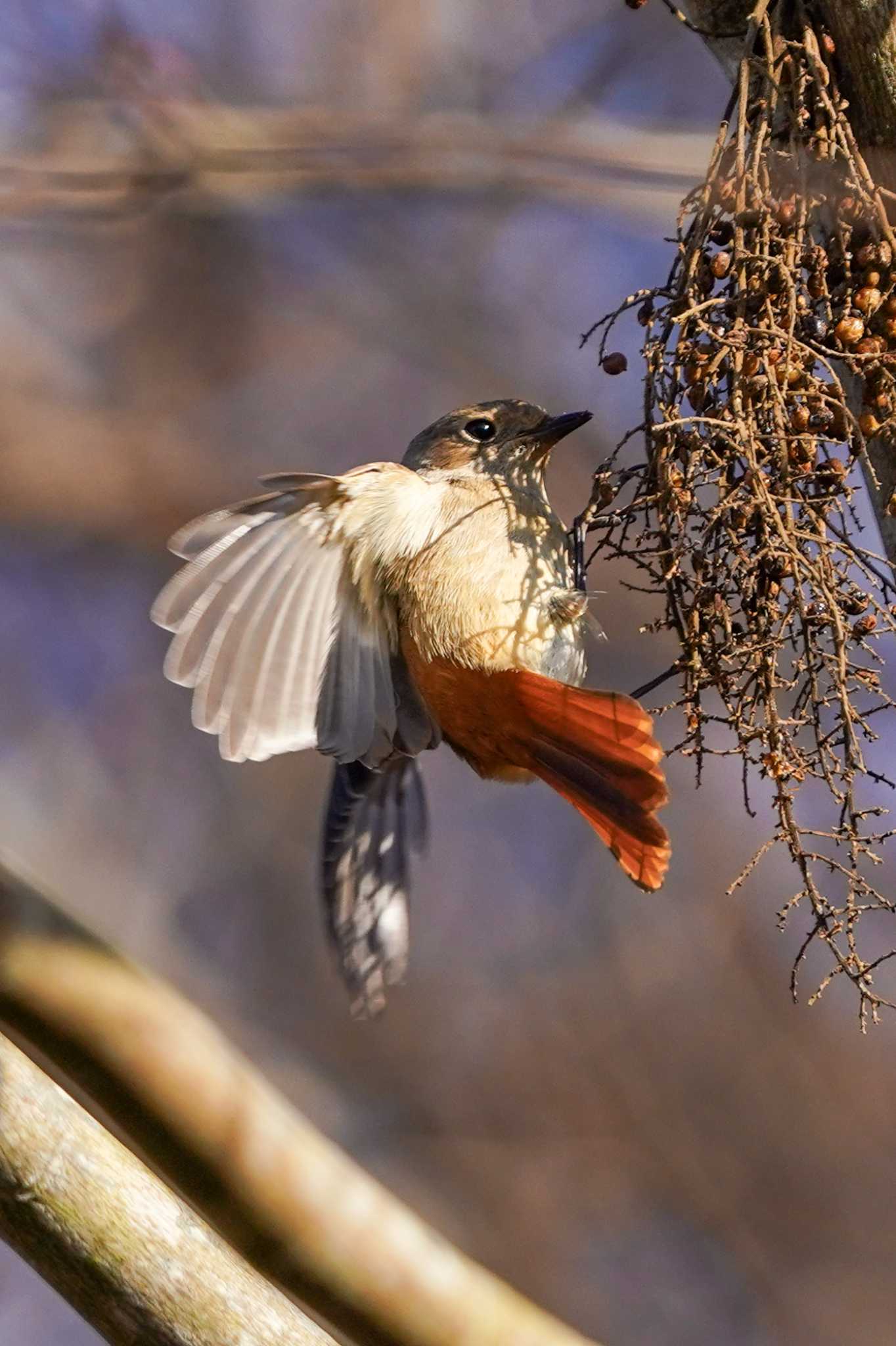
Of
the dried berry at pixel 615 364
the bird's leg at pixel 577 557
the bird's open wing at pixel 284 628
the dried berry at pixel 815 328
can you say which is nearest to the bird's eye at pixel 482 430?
the bird's open wing at pixel 284 628

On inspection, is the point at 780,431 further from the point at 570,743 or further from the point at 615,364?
the point at 570,743

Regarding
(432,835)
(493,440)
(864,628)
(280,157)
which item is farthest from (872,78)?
(432,835)

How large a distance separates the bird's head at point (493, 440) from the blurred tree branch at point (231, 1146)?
3.57ft

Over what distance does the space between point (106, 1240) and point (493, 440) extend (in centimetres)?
137

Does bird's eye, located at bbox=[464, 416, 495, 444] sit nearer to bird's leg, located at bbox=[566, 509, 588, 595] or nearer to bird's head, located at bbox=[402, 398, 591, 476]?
bird's head, located at bbox=[402, 398, 591, 476]

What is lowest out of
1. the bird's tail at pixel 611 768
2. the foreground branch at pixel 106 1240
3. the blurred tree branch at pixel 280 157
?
the foreground branch at pixel 106 1240

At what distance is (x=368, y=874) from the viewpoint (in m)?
2.64

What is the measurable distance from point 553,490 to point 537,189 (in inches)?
63.3

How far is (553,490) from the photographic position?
389 cm

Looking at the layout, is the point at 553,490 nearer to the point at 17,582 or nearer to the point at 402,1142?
the point at 17,582

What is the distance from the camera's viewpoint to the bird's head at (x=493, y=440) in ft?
7.75

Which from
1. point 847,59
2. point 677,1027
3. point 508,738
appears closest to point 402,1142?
point 677,1027

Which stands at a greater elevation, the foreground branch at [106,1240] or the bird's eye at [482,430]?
the bird's eye at [482,430]

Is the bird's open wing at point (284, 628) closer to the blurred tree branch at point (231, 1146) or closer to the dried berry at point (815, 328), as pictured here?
the blurred tree branch at point (231, 1146)
